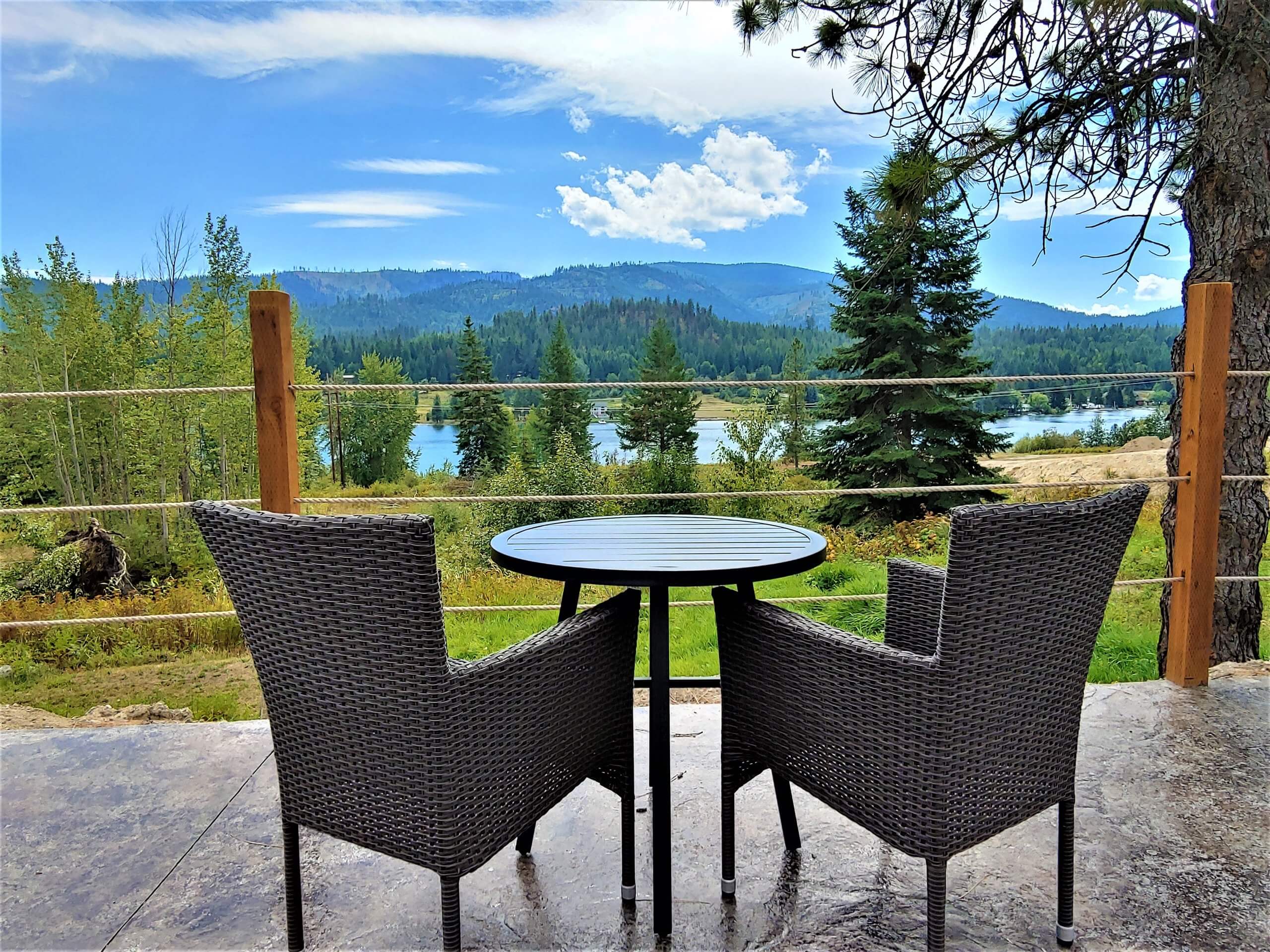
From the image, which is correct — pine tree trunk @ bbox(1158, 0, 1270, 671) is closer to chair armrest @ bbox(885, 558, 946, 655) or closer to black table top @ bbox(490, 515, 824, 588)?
chair armrest @ bbox(885, 558, 946, 655)

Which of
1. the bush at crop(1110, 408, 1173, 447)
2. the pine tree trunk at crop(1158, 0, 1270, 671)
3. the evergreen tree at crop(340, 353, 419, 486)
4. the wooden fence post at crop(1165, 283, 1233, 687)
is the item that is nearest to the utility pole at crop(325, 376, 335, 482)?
the evergreen tree at crop(340, 353, 419, 486)

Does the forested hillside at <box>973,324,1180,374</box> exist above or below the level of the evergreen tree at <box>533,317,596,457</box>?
above

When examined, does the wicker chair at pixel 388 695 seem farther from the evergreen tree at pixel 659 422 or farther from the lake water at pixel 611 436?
the evergreen tree at pixel 659 422

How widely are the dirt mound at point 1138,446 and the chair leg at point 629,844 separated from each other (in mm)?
11550

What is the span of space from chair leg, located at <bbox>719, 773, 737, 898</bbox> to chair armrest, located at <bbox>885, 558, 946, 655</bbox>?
456mm

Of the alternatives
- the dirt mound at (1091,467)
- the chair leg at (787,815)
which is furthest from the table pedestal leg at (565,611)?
the dirt mound at (1091,467)

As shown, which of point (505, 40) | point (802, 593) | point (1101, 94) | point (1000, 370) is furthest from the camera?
point (505, 40)

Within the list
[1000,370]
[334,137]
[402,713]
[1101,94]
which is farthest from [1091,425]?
[334,137]

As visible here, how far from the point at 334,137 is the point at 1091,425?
2339 centimetres

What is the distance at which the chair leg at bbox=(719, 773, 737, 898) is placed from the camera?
1.57 meters

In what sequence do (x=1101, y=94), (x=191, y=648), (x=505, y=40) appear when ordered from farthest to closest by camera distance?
(x=505, y=40)
(x=191, y=648)
(x=1101, y=94)

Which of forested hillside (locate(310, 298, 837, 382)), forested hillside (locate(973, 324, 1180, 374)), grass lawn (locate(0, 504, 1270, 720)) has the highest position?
forested hillside (locate(310, 298, 837, 382))

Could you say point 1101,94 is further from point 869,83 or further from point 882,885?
point 882,885

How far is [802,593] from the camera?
902 centimetres
